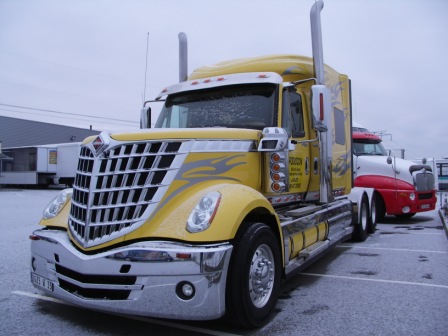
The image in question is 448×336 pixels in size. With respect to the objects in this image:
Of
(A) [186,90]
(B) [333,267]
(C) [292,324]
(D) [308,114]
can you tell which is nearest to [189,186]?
(C) [292,324]

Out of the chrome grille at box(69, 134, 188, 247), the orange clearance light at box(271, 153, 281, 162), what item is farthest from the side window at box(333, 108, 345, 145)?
the chrome grille at box(69, 134, 188, 247)

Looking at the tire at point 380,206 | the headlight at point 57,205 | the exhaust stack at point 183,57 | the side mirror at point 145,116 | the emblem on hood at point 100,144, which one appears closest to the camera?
the emblem on hood at point 100,144

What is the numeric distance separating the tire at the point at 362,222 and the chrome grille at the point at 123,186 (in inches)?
226

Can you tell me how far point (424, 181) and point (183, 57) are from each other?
8135mm

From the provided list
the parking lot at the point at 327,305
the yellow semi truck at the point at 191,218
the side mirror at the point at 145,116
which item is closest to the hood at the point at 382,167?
the parking lot at the point at 327,305

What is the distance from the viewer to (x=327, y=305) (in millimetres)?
4246

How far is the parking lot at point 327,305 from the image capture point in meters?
3.58

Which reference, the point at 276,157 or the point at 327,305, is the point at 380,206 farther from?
the point at 276,157

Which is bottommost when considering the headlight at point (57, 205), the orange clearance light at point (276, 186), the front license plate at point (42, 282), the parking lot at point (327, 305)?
the parking lot at point (327, 305)

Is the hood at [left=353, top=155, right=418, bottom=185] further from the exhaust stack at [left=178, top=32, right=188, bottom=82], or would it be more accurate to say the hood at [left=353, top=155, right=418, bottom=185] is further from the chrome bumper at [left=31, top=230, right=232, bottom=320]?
the chrome bumper at [left=31, top=230, right=232, bottom=320]

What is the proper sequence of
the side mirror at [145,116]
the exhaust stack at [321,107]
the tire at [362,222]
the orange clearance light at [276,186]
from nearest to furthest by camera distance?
the orange clearance light at [276,186]
the exhaust stack at [321,107]
the side mirror at [145,116]
the tire at [362,222]

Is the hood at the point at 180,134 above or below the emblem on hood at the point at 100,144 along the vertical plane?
above

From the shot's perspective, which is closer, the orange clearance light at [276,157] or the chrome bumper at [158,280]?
the chrome bumper at [158,280]

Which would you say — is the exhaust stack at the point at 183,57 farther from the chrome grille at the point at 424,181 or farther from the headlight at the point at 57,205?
the chrome grille at the point at 424,181
